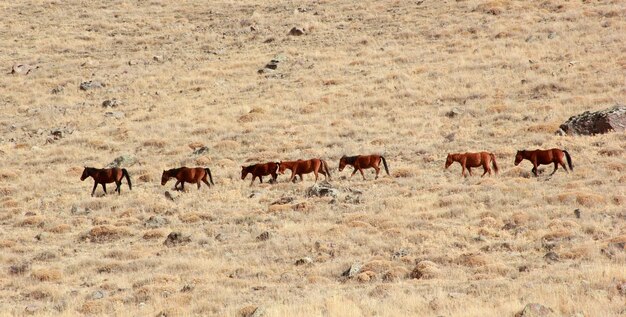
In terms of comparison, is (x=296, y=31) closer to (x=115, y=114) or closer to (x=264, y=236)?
(x=115, y=114)

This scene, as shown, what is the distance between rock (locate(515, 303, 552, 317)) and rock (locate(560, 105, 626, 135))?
2147 centimetres

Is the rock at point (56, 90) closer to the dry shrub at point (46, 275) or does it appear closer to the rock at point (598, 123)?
the rock at point (598, 123)

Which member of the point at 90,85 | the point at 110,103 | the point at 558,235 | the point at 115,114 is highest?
the point at 90,85

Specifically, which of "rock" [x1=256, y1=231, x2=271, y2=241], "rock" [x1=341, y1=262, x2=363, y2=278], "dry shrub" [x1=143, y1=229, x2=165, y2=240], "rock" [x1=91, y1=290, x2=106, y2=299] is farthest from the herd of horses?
"rock" [x1=91, y1=290, x2=106, y2=299]

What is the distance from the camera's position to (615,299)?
39.4 feet

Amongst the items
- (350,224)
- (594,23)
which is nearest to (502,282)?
(350,224)

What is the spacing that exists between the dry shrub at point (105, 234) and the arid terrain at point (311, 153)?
5cm

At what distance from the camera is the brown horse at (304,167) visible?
28000 mm

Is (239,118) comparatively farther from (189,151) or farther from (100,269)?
(100,269)

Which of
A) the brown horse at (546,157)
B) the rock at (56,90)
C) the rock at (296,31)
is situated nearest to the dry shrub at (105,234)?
the brown horse at (546,157)

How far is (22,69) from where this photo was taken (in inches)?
2152

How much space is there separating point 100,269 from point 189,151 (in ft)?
55.1

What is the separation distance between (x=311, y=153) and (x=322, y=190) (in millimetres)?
7977

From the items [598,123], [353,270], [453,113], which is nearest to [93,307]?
[353,270]
